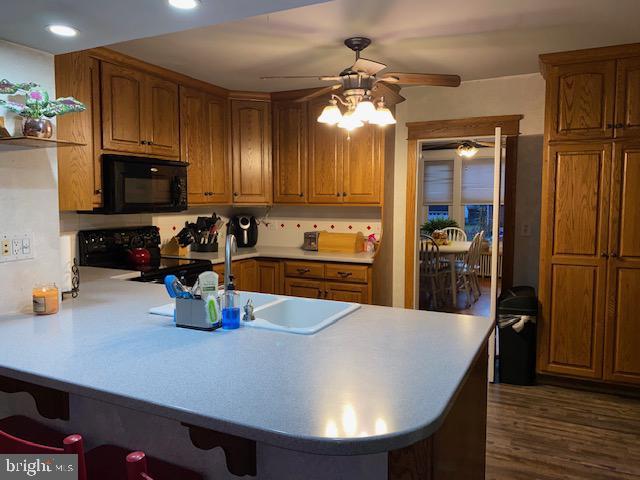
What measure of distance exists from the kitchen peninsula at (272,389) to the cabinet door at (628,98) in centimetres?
210

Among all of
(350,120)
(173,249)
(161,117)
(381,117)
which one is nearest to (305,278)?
(173,249)

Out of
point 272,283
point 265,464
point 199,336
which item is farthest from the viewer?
point 272,283

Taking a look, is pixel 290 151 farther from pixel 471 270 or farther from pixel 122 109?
pixel 471 270

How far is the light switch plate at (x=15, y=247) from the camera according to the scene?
6.29 feet

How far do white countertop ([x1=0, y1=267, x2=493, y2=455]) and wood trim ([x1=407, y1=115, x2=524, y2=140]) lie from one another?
8.00ft

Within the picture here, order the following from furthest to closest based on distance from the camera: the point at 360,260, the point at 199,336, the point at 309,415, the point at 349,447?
1. the point at 360,260
2. the point at 199,336
3. the point at 309,415
4. the point at 349,447

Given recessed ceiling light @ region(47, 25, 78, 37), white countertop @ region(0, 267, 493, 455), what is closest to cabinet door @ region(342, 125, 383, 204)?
white countertop @ region(0, 267, 493, 455)

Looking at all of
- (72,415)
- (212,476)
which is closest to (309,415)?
(212,476)

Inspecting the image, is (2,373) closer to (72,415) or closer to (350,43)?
(72,415)

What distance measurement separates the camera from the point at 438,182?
26.1ft

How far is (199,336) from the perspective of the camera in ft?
5.42

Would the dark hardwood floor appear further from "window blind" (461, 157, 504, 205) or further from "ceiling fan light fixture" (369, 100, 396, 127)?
"window blind" (461, 157, 504, 205)

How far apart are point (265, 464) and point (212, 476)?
18 centimetres

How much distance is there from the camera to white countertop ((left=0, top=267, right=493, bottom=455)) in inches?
40.3
